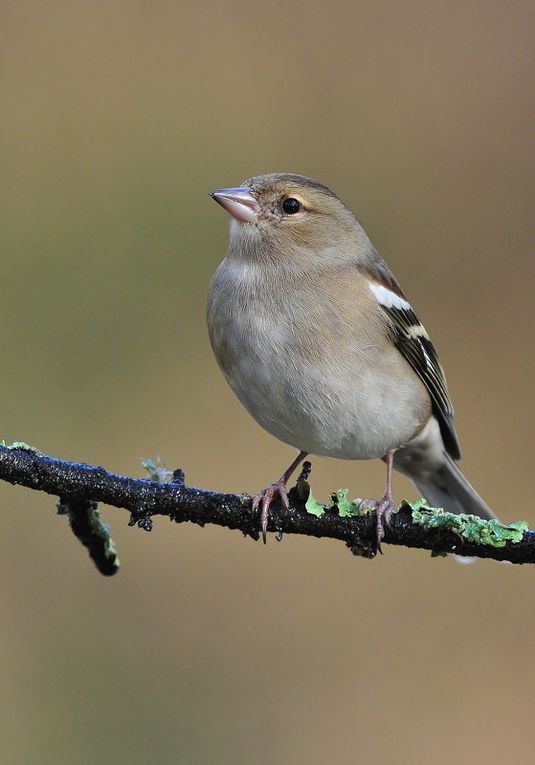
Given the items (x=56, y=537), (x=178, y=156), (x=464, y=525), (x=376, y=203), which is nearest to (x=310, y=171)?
(x=376, y=203)

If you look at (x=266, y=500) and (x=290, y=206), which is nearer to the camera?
(x=266, y=500)

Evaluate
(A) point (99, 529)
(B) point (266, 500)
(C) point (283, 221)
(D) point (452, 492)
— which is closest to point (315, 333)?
(C) point (283, 221)

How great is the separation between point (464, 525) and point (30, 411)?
8.97 feet

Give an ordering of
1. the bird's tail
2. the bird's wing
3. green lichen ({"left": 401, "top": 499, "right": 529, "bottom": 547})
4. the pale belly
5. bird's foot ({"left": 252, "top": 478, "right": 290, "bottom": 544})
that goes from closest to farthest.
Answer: green lichen ({"left": 401, "top": 499, "right": 529, "bottom": 547}) < bird's foot ({"left": 252, "top": 478, "right": 290, "bottom": 544}) < the pale belly < the bird's wing < the bird's tail

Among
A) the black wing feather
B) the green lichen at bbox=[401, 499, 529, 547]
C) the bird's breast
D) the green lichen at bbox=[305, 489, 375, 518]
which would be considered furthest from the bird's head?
the green lichen at bbox=[401, 499, 529, 547]

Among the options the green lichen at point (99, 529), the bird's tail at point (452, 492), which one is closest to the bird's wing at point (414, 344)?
the bird's tail at point (452, 492)

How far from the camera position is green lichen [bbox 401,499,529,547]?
2076 millimetres

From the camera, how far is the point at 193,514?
2.26 m

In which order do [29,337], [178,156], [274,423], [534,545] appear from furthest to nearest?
[178,156], [29,337], [274,423], [534,545]

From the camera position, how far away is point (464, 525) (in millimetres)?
2150

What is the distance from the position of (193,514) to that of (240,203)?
130 centimetres

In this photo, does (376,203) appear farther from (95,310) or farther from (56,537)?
(56,537)

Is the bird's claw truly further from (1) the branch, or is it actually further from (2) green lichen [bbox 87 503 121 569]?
(2) green lichen [bbox 87 503 121 569]

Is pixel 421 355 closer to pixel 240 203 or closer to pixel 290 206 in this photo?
pixel 290 206
